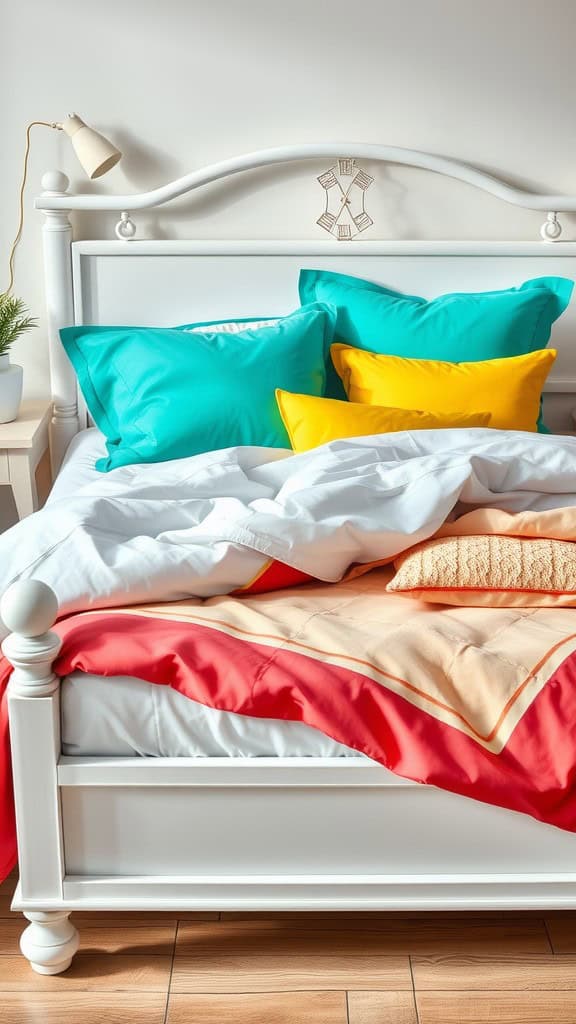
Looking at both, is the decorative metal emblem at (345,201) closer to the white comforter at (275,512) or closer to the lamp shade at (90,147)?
the lamp shade at (90,147)

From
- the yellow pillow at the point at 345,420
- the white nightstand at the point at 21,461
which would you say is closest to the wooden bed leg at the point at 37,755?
the yellow pillow at the point at 345,420

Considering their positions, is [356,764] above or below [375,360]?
below

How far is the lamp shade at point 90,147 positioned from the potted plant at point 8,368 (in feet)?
1.34

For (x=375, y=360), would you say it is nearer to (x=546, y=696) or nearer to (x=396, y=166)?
(x=396, y=166)

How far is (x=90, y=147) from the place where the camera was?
283 centimetres

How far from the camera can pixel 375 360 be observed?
2.73m

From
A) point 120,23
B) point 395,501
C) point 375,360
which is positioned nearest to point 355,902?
point 395,501

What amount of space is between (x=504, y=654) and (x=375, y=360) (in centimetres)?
121

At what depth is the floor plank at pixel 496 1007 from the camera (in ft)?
5.43

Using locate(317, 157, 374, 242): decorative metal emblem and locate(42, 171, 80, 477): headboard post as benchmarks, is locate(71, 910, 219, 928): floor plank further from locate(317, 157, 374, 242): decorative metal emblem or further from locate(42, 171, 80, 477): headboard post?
locate(317, 157, 374, 242): decorative metal emblem

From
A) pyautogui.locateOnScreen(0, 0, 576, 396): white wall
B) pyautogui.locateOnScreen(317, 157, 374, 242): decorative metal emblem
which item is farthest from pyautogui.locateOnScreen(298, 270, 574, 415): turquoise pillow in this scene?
pyautogui.locateOnScreen(0, 0, 576, 396): white wall

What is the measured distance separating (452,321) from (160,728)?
5.08 ft

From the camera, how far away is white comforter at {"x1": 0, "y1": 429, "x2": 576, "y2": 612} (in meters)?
1.82

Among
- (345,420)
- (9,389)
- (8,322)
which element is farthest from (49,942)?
(8,322)
